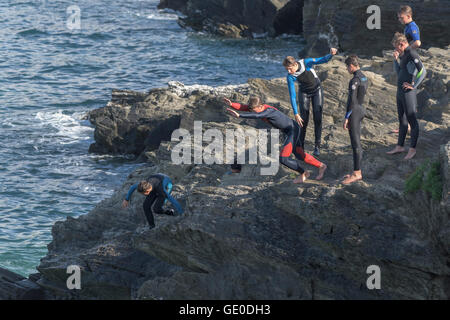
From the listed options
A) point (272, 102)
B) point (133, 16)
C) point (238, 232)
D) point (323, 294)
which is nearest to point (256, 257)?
point (238, 232)

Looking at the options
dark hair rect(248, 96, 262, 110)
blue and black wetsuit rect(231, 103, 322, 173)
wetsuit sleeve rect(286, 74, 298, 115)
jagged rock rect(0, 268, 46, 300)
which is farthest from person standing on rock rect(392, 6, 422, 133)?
jagged rock rect(0, 268, 46, 300)

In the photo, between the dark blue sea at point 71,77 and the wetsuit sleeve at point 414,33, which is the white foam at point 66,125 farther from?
the wetsuit sleeve at point 414,33

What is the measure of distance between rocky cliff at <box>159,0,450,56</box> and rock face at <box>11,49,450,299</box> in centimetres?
1714

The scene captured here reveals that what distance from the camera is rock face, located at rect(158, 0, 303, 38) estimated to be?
56031 millimetres

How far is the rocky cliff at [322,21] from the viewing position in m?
34.9

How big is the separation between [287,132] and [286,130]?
5 centimetres

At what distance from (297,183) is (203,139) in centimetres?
516

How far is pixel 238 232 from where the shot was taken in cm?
1389

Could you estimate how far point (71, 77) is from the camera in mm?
48719

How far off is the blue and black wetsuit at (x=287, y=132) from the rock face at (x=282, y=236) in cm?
57

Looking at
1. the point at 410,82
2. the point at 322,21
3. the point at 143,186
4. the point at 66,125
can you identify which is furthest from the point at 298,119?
the point at 322,21

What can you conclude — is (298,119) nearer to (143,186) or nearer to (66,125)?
(143,186)

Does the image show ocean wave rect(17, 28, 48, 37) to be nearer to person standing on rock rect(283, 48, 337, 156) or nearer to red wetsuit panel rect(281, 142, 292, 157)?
person standing on rock rect(283, 48, 337, 156)

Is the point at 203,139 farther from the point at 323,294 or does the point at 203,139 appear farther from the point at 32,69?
the point at 32,69
